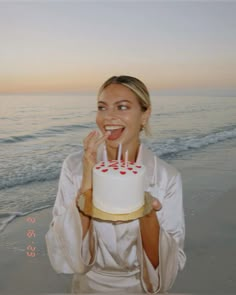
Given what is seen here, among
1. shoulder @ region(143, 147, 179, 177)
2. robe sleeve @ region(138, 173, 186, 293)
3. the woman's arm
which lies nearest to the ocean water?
shoulder @ region(143, 147, 179, 177)

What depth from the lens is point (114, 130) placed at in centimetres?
106

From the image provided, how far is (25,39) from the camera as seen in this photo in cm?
141

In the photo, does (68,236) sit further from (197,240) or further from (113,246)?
(197,240)

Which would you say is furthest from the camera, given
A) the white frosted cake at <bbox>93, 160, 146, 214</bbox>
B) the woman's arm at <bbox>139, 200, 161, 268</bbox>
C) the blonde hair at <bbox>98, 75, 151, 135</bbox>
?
the blonde hair at <bbox>98, 75, 151, 135</bbox>

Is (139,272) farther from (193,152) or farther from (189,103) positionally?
(189,103)

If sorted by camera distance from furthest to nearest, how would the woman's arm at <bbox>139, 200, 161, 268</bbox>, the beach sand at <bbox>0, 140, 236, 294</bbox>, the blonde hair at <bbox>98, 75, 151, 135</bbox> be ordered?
1. the beach sand at <bbox>0, 140, 236, 294</bbox>
2. the blonde hair at <bbox>98, 75, 151, 135</bbox>
3. the woman's arm at <bbox>139, 200, 161, 268</bbox>

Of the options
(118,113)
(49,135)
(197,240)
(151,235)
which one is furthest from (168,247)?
(49,135)

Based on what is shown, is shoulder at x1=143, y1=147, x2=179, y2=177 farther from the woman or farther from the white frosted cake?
the white frosted cake

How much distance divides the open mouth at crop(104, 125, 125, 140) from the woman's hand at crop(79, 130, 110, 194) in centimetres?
11

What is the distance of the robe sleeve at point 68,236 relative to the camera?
1.04 meters

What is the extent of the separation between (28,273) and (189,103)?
3.27 feet

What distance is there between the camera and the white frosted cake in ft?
2.78

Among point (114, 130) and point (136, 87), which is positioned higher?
point (136, 87)

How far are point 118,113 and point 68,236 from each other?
1.34 ft
